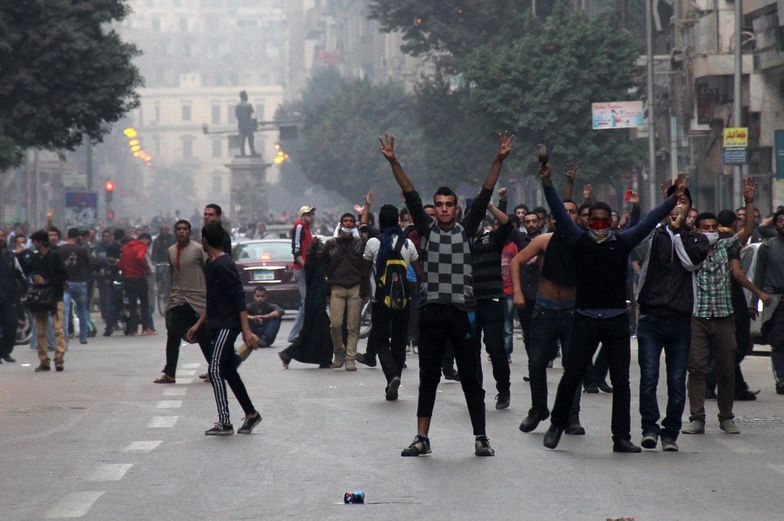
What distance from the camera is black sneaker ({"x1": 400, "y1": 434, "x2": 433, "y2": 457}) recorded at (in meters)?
10.9

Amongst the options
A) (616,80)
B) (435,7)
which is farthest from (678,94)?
(435,7)

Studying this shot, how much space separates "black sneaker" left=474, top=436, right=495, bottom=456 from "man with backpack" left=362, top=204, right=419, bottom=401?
3273 millimetres

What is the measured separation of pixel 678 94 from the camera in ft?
140

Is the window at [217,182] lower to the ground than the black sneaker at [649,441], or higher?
higher

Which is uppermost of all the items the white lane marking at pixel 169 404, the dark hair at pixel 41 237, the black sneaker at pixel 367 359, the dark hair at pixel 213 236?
the dark hair at pixel 213 236

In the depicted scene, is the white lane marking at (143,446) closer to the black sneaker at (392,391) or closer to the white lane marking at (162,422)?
the white lane marking at (162,422)

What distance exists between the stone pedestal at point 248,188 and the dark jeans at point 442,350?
242ft

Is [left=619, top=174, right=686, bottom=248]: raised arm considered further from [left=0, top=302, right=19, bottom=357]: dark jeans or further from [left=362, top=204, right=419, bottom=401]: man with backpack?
[left=0, top=302, right=19, bottom=357]: dark jeans

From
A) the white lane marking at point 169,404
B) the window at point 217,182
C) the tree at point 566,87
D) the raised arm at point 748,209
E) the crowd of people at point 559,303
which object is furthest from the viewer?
the window at point 217,182

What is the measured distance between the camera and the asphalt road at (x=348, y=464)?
882cm

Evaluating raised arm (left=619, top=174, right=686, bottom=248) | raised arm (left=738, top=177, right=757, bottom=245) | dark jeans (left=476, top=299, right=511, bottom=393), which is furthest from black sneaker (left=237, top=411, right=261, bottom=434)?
raised arm (left=738, top=177, right=757, bottom=245)

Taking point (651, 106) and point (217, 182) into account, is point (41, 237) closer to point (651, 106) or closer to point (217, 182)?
point (651, 106)

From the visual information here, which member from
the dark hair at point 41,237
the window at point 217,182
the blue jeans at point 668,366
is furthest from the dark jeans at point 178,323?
the window at point 217,182

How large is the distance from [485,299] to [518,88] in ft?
114
